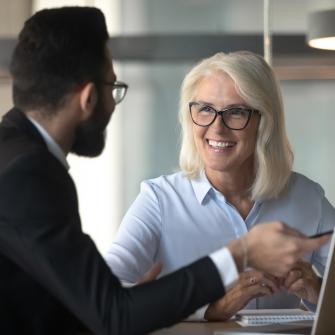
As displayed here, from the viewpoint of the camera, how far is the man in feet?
5.46

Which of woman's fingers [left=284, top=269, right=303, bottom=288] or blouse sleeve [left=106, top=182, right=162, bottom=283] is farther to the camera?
blouse sleeve [left=106, top=182, right=162, bottom=283]

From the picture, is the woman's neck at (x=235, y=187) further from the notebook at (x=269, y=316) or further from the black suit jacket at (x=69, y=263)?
the black suit jacket at (x=69, y=263)

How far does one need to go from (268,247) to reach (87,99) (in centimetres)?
50

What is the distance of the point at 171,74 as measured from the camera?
5113 mm

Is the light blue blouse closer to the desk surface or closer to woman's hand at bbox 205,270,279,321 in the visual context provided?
woman's hand at bbox 205,270,279,321

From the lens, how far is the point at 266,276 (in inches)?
94.8

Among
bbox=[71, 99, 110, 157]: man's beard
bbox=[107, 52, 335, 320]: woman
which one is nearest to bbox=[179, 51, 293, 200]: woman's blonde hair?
bbox=[107, 52, 335, 320]: woman

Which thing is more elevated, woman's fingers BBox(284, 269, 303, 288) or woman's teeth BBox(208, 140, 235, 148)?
woman's teeth BBox(208, 140, 235, 148)

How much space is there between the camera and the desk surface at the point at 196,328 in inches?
84.4

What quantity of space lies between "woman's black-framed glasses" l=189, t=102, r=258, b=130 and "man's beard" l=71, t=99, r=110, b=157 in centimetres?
85

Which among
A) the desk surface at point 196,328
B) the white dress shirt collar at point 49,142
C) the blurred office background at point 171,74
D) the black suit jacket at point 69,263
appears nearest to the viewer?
the black suit jacket at point 69,263

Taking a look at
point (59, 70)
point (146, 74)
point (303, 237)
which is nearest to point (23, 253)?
point (59, 70)

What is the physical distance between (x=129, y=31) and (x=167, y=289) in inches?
140

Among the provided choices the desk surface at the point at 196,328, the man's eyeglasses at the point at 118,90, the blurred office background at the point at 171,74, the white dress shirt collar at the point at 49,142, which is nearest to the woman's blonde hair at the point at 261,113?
the desk surface at the point at 196,328
